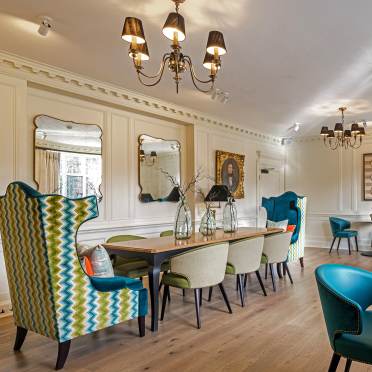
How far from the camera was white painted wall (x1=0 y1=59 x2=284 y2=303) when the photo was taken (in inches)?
151

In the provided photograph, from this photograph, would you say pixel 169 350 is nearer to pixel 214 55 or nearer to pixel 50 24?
pixel 214 55

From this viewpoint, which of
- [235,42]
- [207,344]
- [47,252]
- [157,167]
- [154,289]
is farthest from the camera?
[157,167]

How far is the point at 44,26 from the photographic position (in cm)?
323

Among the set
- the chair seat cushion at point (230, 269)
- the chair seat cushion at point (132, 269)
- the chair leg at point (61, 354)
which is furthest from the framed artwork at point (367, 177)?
the chair leg at point (61, 354)

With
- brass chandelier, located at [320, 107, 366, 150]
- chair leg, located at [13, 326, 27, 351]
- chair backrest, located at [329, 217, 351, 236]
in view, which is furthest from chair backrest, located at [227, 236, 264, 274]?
chair backrest, located at [329, 217, 351, 236]

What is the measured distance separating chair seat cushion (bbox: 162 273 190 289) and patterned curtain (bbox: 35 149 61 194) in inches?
71.2

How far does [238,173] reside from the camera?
7430 mm

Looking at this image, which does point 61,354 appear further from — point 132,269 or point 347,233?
point 347,233

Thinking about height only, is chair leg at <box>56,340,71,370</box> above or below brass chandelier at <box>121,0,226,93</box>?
below

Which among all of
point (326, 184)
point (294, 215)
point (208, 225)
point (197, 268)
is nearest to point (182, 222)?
point (208, 225)

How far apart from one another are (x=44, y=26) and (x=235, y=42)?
2.03 meters

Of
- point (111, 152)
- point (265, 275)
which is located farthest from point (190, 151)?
point (265, 275)

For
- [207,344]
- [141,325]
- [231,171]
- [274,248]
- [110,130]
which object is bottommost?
[207,344]

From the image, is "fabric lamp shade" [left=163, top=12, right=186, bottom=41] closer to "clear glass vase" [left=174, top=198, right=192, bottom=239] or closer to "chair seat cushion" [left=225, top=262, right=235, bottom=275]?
"clear glass vase" [left=174, top=198, right=192, bottom=239]
